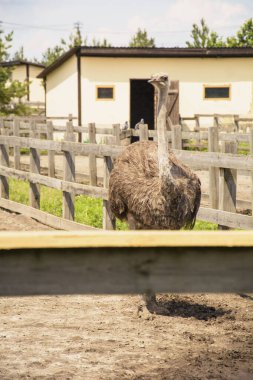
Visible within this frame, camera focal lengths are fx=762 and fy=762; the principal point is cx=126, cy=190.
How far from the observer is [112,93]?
25672mm

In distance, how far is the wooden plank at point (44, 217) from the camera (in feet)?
31.0

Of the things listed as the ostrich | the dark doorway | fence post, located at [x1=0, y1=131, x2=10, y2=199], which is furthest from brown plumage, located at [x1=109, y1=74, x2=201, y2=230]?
the dark doorway

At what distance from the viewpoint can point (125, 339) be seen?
5.20 metres

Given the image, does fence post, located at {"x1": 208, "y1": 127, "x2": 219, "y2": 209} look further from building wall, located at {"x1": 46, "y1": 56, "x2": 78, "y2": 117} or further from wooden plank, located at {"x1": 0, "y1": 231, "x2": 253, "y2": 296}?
building wall, located at {"x1": 46, "y1": 56, "x2": 78, "y2": 117}

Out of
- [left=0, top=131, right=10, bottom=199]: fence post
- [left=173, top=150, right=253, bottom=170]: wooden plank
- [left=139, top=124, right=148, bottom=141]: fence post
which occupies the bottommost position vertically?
[left=0, top=131, right=10, bottom=199]: fence post

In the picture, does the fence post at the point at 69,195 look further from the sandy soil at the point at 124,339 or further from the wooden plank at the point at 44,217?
the sandy soil at the point at 124,339

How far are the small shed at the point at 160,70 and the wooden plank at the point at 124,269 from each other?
23500 mm

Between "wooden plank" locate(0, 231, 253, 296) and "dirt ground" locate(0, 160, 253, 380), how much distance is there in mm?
2372

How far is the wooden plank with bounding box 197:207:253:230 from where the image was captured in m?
6.60

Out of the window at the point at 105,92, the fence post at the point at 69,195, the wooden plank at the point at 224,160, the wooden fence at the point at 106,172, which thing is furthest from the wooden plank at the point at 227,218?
the window at the point at 105,92

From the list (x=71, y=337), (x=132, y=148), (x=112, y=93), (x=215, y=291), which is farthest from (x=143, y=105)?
(x=215, y=291)

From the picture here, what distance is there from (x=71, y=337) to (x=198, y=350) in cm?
87

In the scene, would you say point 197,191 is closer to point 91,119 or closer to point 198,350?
point 198,350

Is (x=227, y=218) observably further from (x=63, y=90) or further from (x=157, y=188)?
(x=63, y=90)
